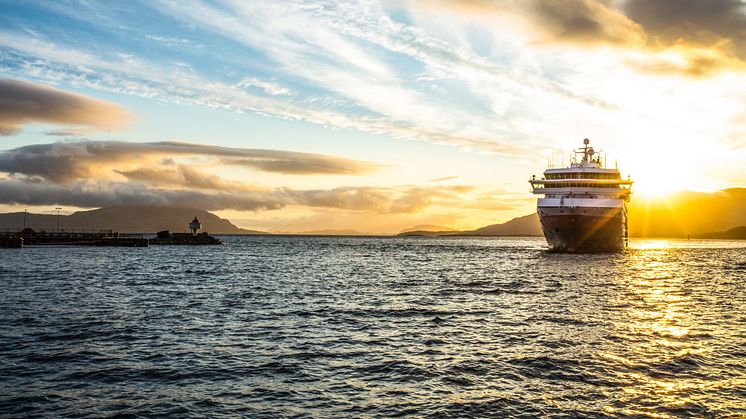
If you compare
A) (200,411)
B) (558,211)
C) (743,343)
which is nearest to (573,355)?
(743,343)

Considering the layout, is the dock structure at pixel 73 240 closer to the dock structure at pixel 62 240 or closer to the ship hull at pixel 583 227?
the dock structure at pixel 62 240

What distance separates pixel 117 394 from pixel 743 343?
90.8 ft

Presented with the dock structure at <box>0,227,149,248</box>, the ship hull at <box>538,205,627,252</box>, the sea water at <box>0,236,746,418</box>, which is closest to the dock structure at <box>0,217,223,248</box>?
the dock structure at <box>0,227,149,248</box>

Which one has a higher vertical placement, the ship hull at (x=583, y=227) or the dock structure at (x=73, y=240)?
the ship hull at (x=583, y=227)

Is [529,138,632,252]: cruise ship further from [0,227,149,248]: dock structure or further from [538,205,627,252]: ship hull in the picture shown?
[0,227,149,248]: dock structure

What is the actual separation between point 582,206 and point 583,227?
4147mm

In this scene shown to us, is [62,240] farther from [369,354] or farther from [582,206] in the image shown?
[369,354]

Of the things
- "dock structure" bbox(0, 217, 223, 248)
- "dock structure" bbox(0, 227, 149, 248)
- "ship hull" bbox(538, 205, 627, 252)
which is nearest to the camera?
"ship hull" bbox(538, 205, 627, 252)

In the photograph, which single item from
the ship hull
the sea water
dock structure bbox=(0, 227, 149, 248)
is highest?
the ship hull

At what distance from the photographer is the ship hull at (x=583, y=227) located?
348 ft

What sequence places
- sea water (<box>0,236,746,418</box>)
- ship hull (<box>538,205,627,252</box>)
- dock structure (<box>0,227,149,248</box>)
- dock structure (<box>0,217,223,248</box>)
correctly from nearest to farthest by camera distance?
sea water (<box>0,236,746,418</box>) → ship hull (<box>538,205,627,252</box>) → dock structure (<box>0,227,149,248</box>) → dock structure (<box>0,217,223,248</box>)

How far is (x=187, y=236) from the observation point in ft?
608

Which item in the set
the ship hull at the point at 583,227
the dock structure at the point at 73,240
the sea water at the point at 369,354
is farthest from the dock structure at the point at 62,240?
the ship hull at the point at 583,227

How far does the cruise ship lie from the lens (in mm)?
106438
